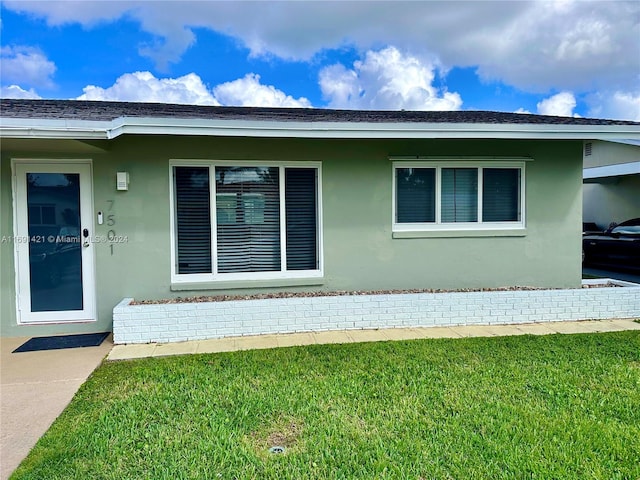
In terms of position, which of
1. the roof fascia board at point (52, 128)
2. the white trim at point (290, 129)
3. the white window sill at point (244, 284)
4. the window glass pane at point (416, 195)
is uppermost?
the white trim at point (290, 129)

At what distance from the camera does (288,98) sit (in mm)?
21000

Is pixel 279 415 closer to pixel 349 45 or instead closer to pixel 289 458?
pixel 289 458

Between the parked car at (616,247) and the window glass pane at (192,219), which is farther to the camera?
the parked car at (616,247)

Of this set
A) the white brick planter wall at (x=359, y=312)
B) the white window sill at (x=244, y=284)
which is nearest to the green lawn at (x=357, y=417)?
the white brick planter wall at (x=359, y=312)

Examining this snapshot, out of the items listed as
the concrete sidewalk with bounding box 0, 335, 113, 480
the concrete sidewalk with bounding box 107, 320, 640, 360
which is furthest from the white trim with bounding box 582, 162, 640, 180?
the concrete sidewalk with bounding box 0, 335, 113, 480

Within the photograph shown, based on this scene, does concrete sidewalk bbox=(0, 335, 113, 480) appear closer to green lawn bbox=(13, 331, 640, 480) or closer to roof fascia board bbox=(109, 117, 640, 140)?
green lawn bbox=(13, 331, 640, 480)

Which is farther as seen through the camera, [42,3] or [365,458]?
[42,3]

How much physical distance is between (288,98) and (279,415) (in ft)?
64.1

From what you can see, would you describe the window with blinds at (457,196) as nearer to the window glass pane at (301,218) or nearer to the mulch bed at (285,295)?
the mulch bed at (285,295)

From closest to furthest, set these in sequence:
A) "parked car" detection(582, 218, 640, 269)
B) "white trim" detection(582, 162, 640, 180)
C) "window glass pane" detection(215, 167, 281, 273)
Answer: "window glass pane" detection(215, 167, 281, 273) < "parked car" detection(582, 218, 640, 269) < "white trim" detection(582, 162, 640, 180)

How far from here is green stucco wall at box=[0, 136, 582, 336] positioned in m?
6.16

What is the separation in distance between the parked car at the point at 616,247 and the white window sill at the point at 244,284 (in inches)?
375

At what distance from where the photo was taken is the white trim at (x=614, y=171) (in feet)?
44.9

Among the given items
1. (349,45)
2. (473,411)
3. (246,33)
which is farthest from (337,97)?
(473,411)
